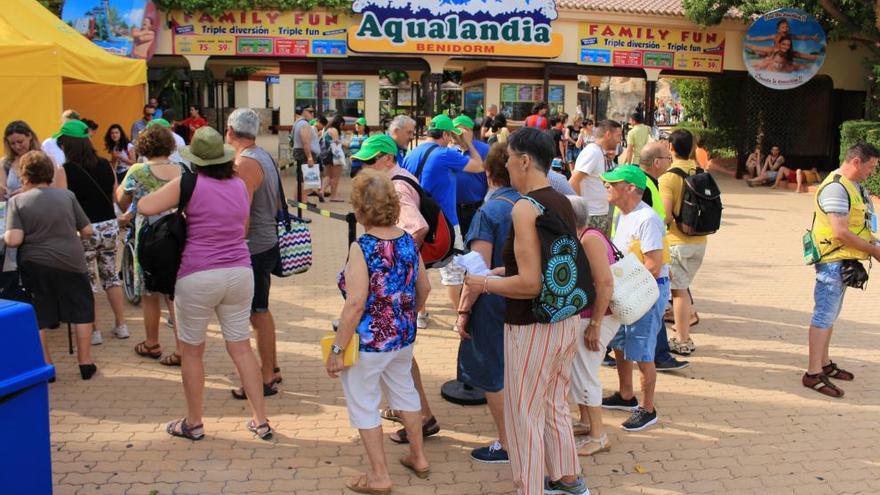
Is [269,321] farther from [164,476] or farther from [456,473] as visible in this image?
[456,473]

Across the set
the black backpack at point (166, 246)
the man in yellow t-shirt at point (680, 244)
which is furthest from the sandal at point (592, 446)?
the black backpack at point (166, 246)

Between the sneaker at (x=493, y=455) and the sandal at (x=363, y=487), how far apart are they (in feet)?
2.10

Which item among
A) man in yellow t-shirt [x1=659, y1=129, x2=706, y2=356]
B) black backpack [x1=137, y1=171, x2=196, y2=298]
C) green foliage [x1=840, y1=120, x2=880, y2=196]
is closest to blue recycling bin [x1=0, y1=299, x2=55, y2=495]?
black backpack [x1=137, y1=171, x2=196, y2=298]

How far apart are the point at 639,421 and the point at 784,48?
15.9 m

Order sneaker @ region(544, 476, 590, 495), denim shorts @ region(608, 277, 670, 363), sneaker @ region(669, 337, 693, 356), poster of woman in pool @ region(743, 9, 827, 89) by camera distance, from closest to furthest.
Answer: sneaker @ region(544, 476, 590, 495), denim shorts @ region(608, 277, 670, 363), sneaker @ region(669, 337, 693, 356), poster of woman in pool @ region(743, 9, 827, 89)

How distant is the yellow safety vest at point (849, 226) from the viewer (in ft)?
17.2

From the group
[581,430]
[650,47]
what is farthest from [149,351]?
[650,47]

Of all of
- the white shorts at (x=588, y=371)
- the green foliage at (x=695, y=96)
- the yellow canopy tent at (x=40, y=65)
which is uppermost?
the green foliage at (x=695, y=96)

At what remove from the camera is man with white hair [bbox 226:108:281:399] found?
474cm

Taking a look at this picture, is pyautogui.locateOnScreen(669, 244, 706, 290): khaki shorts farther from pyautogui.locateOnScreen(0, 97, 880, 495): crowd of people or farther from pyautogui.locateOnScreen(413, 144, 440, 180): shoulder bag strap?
pyautogui.locateOnScreen(413, 144, 440, 180): shoulder bag strap

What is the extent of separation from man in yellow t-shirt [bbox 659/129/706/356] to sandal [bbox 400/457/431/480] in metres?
2.81

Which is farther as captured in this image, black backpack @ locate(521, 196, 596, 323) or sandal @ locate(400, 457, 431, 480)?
sandal @ locate(400, 457, 431, 480)

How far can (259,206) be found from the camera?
486 centimetres

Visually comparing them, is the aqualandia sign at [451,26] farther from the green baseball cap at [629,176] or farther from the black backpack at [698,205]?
the green baseball cap at [629,176]
